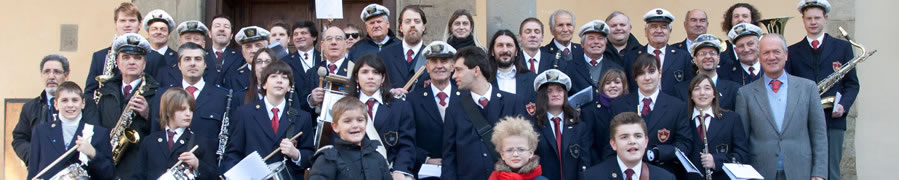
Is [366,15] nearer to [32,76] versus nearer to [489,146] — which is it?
[489,146]

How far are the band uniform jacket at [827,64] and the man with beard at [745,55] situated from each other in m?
0.46

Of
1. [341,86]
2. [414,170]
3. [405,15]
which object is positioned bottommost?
[414,170]

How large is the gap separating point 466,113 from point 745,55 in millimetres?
2427

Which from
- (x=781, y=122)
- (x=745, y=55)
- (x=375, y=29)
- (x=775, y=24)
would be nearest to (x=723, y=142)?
(x=781, y=122)

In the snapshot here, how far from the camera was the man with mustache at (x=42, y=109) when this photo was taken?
23.7ft

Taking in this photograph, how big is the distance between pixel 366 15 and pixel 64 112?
7.94 feet

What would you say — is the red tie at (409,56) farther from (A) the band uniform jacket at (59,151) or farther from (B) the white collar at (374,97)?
(A) the band uniform jacket at (59,151)

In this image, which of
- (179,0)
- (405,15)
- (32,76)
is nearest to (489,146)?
(405,15)

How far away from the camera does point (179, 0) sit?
9.91m

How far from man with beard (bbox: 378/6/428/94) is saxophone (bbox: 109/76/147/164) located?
182cm

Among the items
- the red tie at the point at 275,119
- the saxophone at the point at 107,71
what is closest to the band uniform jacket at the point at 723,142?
the red tie at the point at 275,119

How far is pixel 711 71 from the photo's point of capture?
751 cm

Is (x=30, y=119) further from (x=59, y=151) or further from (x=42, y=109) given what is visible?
(x=59, y=151)

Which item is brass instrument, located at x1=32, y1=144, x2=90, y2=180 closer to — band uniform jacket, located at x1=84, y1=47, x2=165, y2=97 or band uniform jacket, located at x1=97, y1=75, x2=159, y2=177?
band uniform jacket, located at x1=97, y1=75, x2=159, y2=177
